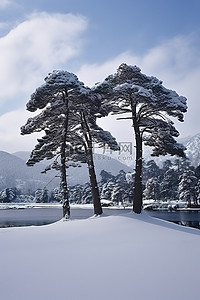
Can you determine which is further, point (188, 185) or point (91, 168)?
point (188, 185)

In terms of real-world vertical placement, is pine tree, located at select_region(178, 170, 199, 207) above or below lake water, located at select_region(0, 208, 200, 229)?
above

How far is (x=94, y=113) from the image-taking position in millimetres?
18969

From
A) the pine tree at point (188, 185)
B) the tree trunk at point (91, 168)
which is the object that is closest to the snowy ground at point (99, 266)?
the tree trunk at point (91, 168)

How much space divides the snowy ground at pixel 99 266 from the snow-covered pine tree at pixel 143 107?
8.25 metres

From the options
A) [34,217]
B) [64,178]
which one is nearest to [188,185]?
[34,217]

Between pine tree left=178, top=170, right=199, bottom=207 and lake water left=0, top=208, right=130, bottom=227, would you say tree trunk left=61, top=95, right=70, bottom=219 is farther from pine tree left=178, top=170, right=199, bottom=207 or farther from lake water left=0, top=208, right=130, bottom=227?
pine tree left=178, top=170, right=199, bottom=207

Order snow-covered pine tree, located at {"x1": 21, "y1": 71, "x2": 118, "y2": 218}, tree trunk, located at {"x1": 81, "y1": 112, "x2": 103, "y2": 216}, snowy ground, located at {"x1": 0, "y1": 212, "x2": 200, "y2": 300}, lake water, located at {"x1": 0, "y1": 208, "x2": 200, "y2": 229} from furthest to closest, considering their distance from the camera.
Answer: lake water, located at {"x1": 0, "y1": 208, "x2": 200, "y2": 229}
tree trunk, located at {"x1": 81, "y1": 112, "x2": 103, "y2": 216}
snow-covered pine tree, located at {"x1": 21, "y1": 71, "x2": 118, "y2": 218}
snowy ground, located at {"x1": 0, "y1": 212, "x2": 200, "y2": 300}

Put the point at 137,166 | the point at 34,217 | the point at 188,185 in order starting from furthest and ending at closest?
the point at 188,185 < the point at 34,217 < the point at 137,166

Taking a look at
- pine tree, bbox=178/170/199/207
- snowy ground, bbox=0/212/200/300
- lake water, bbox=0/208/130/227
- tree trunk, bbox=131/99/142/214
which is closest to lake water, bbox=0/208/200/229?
lake water, bbox=0/208/130/227

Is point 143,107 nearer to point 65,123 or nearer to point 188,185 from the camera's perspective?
point 65,123

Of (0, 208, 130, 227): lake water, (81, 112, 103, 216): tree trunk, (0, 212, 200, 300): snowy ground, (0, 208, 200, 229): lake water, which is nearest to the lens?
(0, 212, 200, 300): snowy ground

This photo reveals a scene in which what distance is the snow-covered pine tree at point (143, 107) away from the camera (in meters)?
17.1

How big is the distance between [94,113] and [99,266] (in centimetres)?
1338

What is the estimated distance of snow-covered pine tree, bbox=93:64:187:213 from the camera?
56.0ft
